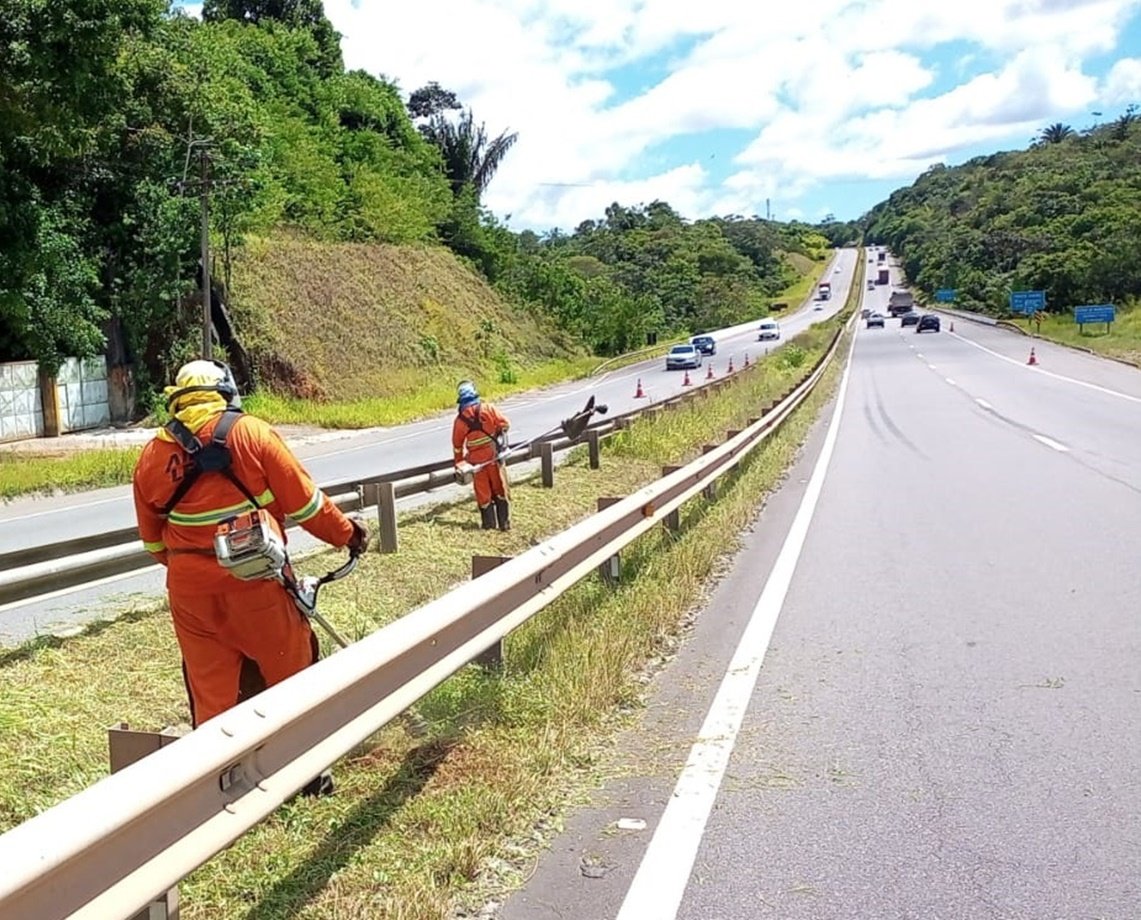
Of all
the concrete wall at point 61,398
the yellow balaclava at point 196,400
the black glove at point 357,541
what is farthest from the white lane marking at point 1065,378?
the concrete wall at point 61,398

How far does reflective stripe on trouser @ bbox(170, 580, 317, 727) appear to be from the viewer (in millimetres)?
4156

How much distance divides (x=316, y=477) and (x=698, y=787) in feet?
47.9

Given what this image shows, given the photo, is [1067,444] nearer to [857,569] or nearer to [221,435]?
[857,569]

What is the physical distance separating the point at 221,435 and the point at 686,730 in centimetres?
239

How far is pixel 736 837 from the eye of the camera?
13.0 feet

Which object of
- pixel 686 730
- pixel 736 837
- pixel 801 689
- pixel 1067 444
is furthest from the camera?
pixel 1067 444

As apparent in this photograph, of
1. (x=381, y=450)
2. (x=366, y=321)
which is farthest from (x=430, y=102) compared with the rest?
(x=381, y=450)

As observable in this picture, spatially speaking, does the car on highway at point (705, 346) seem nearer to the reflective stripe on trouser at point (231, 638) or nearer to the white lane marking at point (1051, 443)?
the white lane marking at point (1051, 443)

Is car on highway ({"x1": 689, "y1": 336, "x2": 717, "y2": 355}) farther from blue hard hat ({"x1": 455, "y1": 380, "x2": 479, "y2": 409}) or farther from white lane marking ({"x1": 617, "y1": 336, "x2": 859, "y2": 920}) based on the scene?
white lane marking ({"x1": 617, "y1": 336, "x2": 859, "y2": 920})

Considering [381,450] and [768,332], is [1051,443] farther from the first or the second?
[768,332]

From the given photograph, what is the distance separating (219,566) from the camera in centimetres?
412

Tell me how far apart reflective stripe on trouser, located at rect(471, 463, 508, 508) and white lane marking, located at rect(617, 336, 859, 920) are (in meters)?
3.91

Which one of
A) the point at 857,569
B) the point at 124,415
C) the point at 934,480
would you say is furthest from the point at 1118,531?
the point at 124,415

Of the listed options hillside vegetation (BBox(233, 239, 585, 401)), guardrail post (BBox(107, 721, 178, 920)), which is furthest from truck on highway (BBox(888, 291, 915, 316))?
guardrail post (BBox(107, 721, 178, 920))
